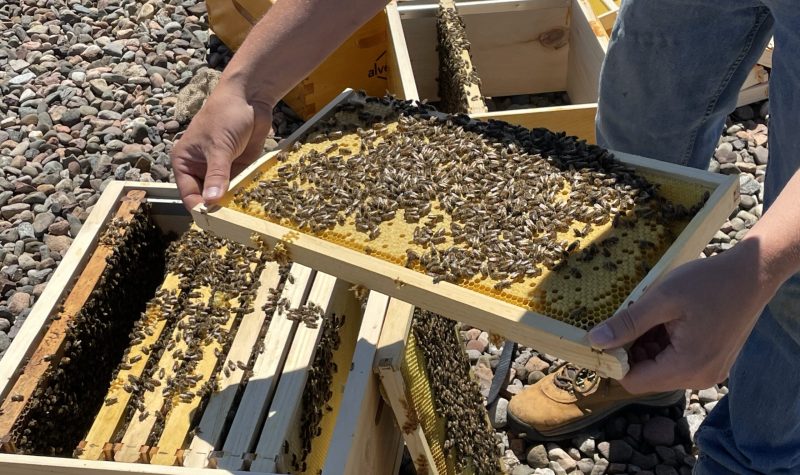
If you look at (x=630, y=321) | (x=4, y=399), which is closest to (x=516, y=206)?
(x=630, y=321)

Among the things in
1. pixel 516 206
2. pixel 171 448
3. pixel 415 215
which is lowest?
pixel 171 448

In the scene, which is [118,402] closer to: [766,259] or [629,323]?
[629,323]

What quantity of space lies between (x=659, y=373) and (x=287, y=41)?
1764 mm

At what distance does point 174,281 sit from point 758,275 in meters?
2.65

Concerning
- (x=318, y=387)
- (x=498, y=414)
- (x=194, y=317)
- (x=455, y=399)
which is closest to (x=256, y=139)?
(x=194, y=317)

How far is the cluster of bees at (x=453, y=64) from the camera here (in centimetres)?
515

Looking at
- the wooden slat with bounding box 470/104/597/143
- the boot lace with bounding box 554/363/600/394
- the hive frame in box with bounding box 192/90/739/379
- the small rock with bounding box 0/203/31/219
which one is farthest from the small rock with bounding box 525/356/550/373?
the small rock with bounding box 0/203/31/219

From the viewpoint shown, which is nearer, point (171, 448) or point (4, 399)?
point (171, 448)

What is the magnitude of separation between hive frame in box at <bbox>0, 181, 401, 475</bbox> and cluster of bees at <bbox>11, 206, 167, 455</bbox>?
10 cm

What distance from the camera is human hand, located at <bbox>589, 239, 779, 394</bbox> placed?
201 cm

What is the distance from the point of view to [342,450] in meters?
2.83

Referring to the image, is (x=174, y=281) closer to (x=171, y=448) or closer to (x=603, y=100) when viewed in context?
(x=171, y=448)

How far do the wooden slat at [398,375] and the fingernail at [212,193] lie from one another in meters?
0.90

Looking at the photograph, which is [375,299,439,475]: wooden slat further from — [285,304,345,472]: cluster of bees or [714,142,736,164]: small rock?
[714,142,736,164]: small rock
